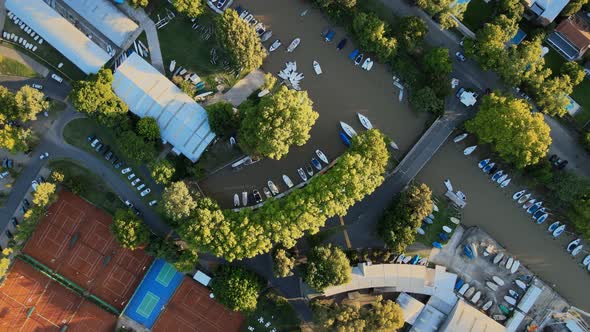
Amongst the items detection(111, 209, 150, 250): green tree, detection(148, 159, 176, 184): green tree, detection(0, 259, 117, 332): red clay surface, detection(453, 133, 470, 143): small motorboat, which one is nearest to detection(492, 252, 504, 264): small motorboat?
detection(453, 133, 470, 143): small motorboat

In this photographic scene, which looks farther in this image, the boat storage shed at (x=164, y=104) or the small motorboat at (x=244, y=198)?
the small motorboat at (x=244, y=198)

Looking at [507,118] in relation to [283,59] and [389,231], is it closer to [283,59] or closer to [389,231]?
[389,231]

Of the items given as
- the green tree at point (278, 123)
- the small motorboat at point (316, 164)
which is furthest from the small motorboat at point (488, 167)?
the green tree at point (278, 123)

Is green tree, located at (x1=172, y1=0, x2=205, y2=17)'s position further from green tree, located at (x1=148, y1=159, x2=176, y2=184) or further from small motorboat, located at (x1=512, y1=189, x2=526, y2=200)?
small motorboat, located at (x1=512, y1=189, x2=526, y2=200)

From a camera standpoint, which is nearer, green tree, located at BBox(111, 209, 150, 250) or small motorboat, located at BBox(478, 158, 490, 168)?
green tree, located at BBox(111, 209, 150, 250)

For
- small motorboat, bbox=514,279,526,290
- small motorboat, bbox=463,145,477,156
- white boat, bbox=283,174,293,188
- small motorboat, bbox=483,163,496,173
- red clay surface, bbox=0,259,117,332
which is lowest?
red clay surface, bbox=0,259,117,332

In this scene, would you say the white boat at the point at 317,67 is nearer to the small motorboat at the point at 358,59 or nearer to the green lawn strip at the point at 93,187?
the small motorboat at the point at 358,59

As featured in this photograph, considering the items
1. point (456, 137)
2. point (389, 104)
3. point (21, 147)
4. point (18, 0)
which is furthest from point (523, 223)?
point (18, 0)
